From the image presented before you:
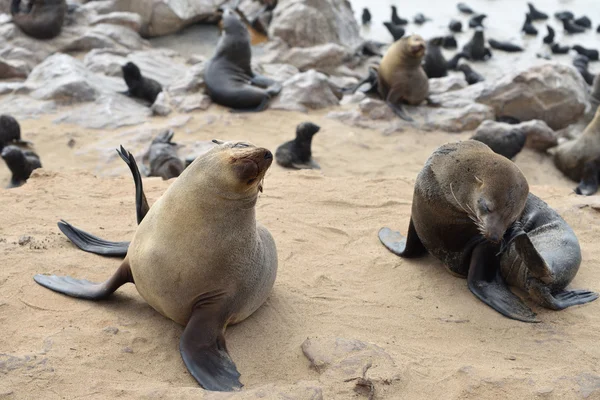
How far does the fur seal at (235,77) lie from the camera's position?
888 centimetres

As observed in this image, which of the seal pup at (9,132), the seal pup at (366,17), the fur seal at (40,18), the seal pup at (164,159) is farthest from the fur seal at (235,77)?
the seal pup at (366,17)

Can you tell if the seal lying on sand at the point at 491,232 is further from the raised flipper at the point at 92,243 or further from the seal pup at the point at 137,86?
the seal pup at the point at 137,86

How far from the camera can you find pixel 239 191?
9.20 feet

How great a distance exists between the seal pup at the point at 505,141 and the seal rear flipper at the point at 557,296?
421 cm

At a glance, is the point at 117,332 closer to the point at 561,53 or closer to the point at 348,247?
the point at 348,247

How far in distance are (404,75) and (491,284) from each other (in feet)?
19.4

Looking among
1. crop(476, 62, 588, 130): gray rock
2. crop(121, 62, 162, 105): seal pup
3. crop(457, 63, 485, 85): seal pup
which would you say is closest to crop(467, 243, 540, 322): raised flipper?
crop(476, 62, 588, 130): gray rock

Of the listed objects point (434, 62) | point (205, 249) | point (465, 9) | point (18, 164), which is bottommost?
point (465, 9)

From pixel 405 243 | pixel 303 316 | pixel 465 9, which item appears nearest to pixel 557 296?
pixel 405 243

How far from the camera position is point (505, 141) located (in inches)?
304

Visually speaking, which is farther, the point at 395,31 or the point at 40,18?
the point at 395,31

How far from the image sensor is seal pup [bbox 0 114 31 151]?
24.0ft

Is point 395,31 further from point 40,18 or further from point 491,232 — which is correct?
point 491,232

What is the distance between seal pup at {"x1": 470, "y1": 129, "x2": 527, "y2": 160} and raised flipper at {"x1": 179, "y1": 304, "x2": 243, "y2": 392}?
18.3 feet
